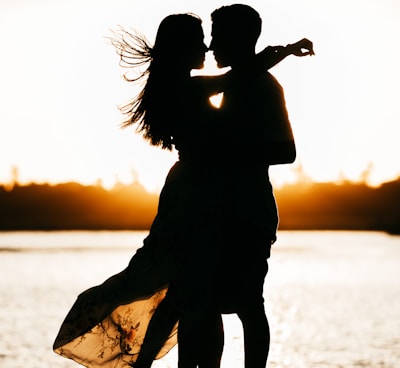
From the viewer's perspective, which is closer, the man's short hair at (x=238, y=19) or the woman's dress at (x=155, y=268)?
the woman's dress at (x=155, y=268)

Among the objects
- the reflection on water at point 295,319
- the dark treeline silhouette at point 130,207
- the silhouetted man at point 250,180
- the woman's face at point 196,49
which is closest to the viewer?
the silhouetted man at point 250,180

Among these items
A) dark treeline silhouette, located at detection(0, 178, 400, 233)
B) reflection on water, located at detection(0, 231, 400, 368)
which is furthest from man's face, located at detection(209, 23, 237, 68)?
dark treeline silhouette, located at detection(0, 178, 400, 233)

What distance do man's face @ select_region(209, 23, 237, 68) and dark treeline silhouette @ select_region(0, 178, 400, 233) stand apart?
109 meters

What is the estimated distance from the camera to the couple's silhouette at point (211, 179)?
4.30 m

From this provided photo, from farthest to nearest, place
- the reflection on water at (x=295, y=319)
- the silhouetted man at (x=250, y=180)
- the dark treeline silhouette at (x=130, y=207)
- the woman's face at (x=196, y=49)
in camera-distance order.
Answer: the dark treeline silhouette at (x=130, y=207) → the reflection on water at (x=295, y=319) → the woman's face at (x=196, y=49) → the silhouetted man at (x=250, y=180)

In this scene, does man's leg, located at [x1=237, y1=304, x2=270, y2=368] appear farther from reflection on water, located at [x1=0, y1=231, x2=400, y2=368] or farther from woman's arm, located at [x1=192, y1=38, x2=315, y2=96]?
reflection on water, located at [x1=0, y1=231, x2=400, y2=368]

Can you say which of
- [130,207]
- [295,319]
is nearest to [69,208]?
[130,207]

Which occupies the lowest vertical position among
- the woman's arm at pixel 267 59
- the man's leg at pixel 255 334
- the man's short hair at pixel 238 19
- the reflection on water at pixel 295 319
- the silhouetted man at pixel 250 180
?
the reflection on water at pixel 295 319

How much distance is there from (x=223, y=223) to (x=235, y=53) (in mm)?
710

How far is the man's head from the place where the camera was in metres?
4.41

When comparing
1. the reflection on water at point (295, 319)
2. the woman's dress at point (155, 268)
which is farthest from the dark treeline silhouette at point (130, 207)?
the woman's dress at point (155, 268)

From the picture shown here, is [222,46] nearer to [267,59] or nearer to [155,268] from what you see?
[267,59]

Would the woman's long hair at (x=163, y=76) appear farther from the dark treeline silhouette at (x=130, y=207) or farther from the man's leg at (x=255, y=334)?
the dark treeline silhouette at (x=130, y=207)

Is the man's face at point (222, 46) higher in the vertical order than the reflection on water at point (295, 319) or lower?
higher
